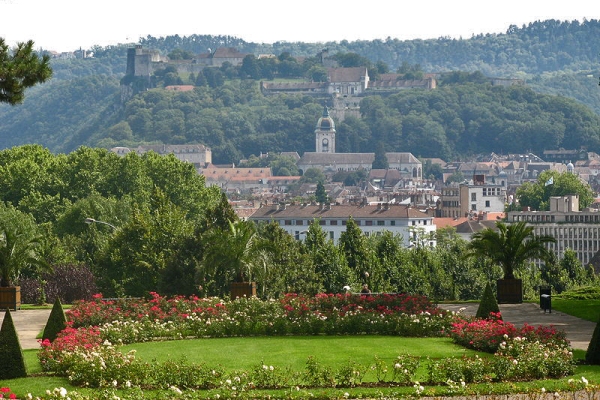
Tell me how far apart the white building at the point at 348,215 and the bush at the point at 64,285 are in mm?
109378

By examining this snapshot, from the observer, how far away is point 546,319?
3181 centimetres

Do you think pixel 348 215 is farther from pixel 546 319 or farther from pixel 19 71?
pixel 19 71

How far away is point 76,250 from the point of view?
201 feet

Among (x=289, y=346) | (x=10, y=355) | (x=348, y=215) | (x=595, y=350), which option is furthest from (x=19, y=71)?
(x=348, y=215)

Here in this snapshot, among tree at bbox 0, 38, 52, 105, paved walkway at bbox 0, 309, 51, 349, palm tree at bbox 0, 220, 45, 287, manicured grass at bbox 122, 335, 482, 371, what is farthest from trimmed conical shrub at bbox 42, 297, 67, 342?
palm tree at bbox 0, 220, 45, 287

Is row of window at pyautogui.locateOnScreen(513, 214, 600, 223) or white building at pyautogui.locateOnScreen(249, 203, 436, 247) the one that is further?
white building at pyautogui.locateOnScreen(249, 203, 436, 247)

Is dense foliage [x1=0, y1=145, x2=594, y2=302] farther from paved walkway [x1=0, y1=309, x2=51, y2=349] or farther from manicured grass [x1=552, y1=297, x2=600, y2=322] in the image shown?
manicured grass [x1=552, y1=297, x2=600, y2=322]

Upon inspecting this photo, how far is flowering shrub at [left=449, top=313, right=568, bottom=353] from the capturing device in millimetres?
24844

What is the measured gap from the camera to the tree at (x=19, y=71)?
2400 centimetres

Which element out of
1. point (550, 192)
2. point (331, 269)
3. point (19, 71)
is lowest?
point (550, 192)

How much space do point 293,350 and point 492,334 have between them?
11.2 ft

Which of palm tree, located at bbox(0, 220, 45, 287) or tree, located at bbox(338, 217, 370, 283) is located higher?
palm tree, located at bbox(0, 220, 45, 287)

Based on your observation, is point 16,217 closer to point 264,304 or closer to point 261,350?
point 264,304

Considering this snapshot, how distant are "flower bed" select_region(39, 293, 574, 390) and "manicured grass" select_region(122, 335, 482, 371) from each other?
1.81ft
